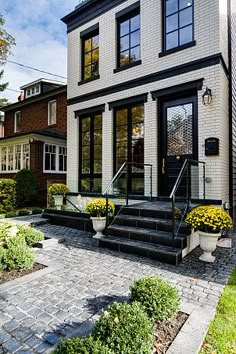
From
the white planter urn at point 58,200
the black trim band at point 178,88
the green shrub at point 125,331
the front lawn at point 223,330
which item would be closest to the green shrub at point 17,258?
the green shrub at point 125,331

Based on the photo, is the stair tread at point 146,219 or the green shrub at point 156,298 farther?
the stair tread at point 146,219

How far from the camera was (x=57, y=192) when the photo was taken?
7648mm

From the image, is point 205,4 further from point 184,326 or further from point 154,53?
point 184,326

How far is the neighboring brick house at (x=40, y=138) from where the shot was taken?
1123 cm

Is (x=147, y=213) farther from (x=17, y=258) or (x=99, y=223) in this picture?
(x=17, y=258)

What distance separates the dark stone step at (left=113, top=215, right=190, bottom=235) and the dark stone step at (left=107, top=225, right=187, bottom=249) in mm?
96

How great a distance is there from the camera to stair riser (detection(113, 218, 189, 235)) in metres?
4.36

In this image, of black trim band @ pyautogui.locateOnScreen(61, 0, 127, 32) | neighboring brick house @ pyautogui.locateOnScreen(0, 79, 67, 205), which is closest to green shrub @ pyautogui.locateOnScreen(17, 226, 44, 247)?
neighboring brick house @ pyautogui.locateOnScreen(0, 79, 67, 205)

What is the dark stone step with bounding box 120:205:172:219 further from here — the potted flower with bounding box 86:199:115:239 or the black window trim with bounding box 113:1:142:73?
the black window trim with bounding box 113:1:142:73

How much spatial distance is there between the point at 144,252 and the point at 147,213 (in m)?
1.05

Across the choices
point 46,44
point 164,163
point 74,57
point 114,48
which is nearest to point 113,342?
point 164,163

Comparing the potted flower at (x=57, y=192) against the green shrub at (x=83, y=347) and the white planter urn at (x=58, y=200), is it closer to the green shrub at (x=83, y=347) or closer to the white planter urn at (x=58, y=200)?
the white planter urn at (x=58, y=200)

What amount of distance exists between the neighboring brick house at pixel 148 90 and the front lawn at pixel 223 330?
2.87 meters

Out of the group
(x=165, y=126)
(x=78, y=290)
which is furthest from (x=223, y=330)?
(x=165, y=126)
